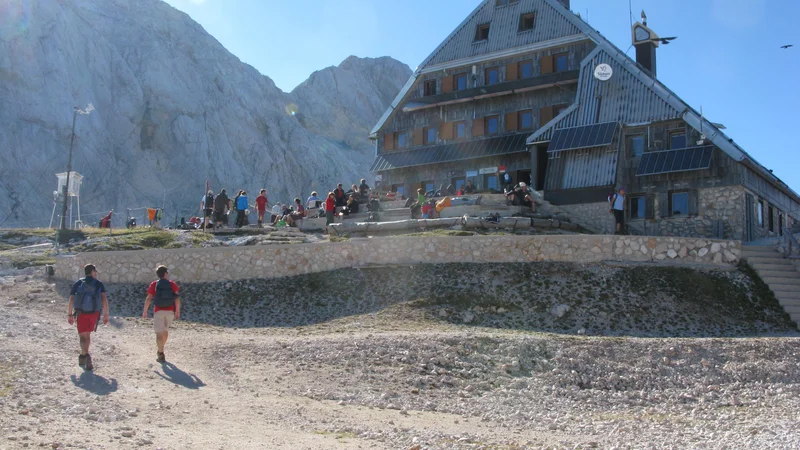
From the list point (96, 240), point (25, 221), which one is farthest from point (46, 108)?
Result: point (96, 240)

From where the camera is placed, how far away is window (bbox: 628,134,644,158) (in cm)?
3600

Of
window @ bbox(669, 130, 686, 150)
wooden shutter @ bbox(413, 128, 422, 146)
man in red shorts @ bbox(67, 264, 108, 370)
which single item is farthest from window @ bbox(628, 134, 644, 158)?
man in red shorts @ bbox(67, 264, 108, 370)

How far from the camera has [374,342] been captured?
18.4 meters

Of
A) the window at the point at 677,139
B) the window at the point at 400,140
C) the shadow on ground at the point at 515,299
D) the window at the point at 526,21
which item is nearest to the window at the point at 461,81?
the window at the point at 526,21

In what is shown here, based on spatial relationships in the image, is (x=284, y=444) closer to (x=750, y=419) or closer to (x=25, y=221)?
(x=750, y=419)

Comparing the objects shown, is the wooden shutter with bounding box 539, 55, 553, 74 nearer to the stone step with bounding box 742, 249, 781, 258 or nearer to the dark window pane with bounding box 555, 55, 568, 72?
the dark window pane with bounding box 555, 55, 568, 72

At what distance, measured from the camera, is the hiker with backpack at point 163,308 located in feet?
53.7

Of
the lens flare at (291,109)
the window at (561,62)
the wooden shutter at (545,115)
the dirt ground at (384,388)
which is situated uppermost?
the lens flare at (291,109)

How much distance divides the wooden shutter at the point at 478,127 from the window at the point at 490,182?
2421 mm

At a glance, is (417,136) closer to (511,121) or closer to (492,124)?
(492,124)

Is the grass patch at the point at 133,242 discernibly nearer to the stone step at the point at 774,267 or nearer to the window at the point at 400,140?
the window at the point at 400,140

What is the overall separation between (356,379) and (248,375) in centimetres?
217

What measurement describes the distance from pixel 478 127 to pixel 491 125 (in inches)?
27.8

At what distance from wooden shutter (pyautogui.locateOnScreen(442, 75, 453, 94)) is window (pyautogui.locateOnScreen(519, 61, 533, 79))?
167 inches
